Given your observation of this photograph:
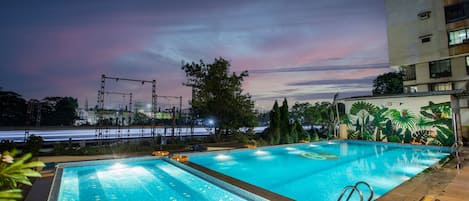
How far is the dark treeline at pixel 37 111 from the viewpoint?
2972 cm

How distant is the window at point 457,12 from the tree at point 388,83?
8339 millimetres

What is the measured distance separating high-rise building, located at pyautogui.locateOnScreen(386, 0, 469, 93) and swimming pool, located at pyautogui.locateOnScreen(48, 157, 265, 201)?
18400mm

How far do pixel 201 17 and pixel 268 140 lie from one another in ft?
25.9

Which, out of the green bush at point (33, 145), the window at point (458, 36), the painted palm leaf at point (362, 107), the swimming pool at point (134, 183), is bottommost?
the swimming pool at point (134, 183)

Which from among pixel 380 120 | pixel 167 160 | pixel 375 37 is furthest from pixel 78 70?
pixel 375 37

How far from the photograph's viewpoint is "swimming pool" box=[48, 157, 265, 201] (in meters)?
4.85

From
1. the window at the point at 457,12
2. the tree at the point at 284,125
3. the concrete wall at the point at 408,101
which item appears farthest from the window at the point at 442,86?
the tree at the point at 284,125

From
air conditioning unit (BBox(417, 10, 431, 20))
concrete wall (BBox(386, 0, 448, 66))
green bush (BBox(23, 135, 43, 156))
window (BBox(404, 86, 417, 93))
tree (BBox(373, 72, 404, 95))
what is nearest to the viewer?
green bush (BBox(23, 135, 43, 156))

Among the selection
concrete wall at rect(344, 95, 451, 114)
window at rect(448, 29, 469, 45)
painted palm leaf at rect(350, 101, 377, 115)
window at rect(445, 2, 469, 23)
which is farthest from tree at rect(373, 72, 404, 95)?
concrete wall at rect(344, 95, 451, 114)

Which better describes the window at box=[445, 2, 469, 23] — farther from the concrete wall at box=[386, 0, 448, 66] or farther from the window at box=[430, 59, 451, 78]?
the window at box=[430, 59, 451, 78]

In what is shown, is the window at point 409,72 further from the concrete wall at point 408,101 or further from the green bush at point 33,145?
the green bush at point 33,145

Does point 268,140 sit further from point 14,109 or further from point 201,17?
point 14,109

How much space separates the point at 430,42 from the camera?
54.0ft

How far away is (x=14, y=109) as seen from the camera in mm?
30594
